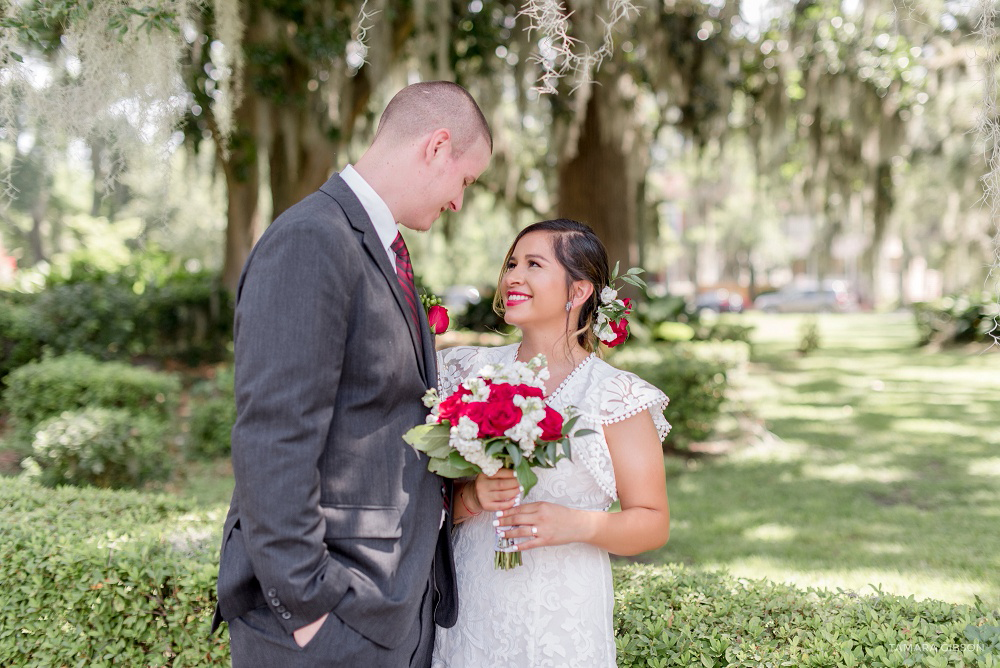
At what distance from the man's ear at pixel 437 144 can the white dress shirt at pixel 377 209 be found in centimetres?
16

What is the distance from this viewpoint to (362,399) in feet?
5.55

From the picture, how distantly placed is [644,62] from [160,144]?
21.1 feet

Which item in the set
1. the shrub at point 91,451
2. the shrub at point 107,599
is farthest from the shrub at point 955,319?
the shrub at point 107,599

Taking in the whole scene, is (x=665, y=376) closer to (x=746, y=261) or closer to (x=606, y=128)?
(x=606, y=128)

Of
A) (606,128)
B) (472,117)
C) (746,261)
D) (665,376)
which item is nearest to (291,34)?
(606,128)

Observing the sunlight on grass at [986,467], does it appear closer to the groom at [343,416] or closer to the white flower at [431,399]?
the groom at [343,416]

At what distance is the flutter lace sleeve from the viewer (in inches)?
81.8

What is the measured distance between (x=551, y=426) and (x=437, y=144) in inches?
28.7

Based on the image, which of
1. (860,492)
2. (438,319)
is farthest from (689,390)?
(438,319)

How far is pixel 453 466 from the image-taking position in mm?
1751

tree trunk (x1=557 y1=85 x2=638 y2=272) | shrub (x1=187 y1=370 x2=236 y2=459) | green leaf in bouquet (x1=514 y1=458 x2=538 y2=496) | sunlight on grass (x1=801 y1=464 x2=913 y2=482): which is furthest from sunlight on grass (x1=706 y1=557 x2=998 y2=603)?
tree trunk (x1=557 y1=85 x2=638 y2=272)

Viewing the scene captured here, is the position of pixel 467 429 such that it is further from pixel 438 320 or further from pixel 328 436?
pixel 438 320

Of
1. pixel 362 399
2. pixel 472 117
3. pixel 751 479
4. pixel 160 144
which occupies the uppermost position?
pixel 160 144

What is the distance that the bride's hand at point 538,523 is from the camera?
1925mm
